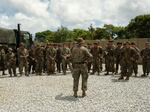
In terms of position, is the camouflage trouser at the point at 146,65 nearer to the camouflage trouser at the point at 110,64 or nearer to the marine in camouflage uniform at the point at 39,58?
the camouflage trouser at the point at 110,64

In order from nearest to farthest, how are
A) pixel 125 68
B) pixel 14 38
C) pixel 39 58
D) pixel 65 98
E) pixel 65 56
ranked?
pixel 65 98, pixel 125 68, pixel 65 56, pixel 39 58, pixel 14 38

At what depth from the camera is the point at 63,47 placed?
21.8 m

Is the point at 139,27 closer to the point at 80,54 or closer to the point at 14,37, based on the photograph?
the point at 14,37

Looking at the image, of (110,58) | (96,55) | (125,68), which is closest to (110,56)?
(110,58)

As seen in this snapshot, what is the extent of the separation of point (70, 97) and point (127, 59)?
6122 mm

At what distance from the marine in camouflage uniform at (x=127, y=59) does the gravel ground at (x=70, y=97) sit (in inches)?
54.2

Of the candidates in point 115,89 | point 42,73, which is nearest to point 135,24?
point 42,73

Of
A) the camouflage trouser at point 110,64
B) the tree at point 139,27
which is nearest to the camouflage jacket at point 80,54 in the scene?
the camouflage trouser at point 110,64

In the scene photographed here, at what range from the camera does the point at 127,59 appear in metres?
18.0

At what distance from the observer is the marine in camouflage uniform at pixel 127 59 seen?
18000 mm

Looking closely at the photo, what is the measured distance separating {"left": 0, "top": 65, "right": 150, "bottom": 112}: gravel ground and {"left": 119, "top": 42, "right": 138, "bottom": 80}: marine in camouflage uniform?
4.52 ft

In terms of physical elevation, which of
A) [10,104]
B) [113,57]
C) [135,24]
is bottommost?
[10,104]

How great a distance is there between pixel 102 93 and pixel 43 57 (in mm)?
9322

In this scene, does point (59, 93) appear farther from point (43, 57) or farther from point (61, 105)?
point (43, 57)
